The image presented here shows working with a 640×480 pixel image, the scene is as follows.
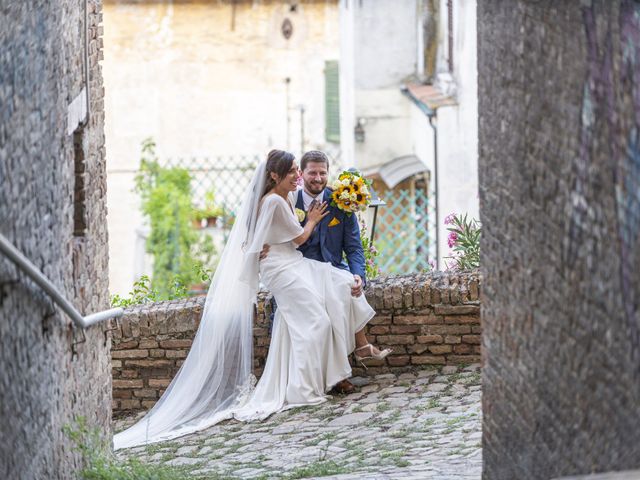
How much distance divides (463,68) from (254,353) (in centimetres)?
891

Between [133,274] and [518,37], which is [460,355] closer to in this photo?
[518,37]

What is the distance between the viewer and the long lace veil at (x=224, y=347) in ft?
33.2

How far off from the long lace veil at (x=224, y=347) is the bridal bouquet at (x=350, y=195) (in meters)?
0.54

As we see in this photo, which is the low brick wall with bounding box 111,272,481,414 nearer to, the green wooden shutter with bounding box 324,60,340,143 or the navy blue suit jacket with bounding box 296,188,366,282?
the navy blue suit jacket with bounding box 296,188,366,282

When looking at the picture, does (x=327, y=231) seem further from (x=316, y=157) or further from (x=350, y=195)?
(x=316, y=157)

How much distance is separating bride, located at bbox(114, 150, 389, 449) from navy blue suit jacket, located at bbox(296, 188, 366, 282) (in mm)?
100

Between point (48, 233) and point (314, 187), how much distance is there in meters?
3.45

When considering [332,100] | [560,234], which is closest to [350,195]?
[560,234]

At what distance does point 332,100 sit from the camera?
29531 millimetres

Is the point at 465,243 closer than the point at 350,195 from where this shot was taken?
No

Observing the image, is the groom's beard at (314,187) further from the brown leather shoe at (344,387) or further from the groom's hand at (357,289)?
the brown leather shoe at (344,387)

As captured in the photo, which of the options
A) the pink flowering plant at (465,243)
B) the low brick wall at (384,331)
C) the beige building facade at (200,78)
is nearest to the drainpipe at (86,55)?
the low brick wall at (384,331)

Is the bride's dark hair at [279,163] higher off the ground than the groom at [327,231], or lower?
higher

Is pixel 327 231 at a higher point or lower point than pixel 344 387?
higher
